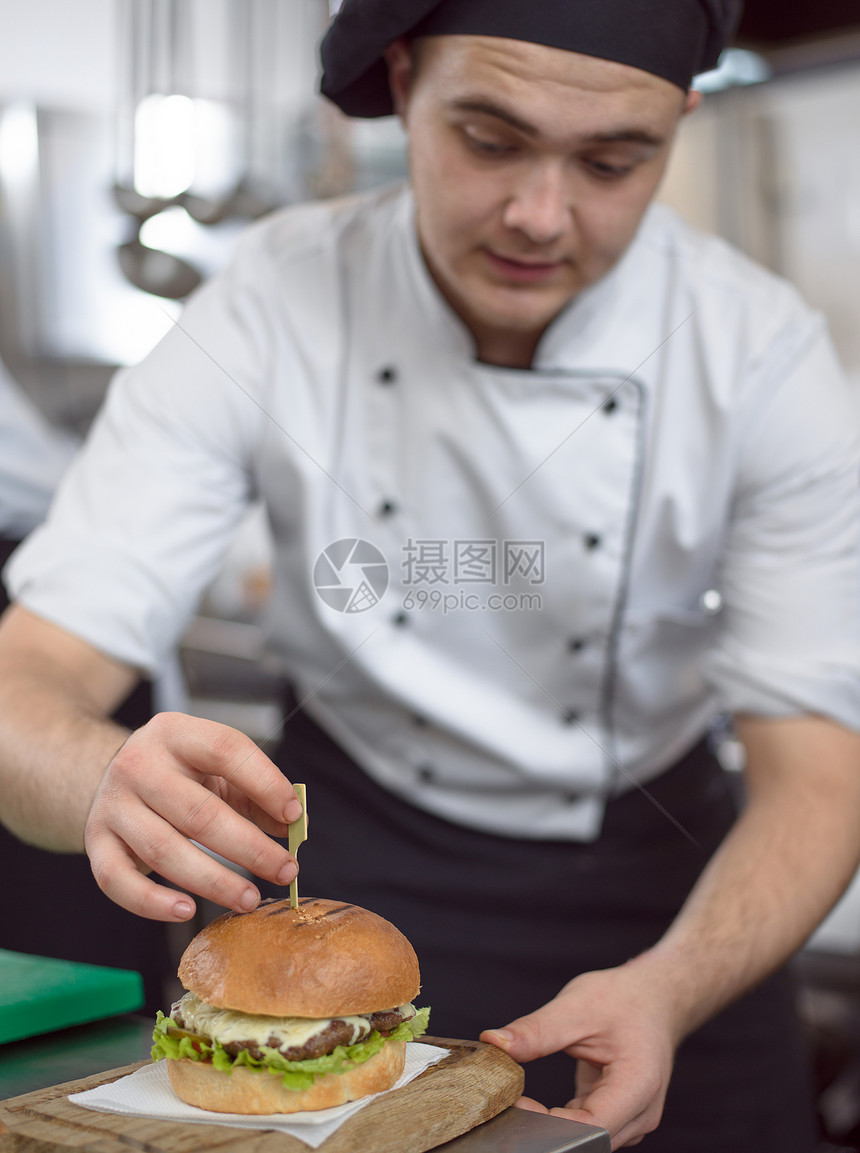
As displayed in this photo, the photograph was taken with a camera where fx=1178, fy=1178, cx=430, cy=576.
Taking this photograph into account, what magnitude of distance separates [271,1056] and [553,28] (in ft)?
2.45

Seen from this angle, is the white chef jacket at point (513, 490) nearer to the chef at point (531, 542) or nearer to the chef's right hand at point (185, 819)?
the chef at point (531, 542)

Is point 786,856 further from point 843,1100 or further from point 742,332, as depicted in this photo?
point 843,1100

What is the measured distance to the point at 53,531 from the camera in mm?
1089

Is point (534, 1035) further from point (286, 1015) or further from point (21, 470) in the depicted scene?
point (21, 470)

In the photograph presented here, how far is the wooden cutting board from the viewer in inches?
24.8

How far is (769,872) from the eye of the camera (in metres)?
1.01

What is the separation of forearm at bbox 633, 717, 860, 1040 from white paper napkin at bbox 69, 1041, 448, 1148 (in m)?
0.27

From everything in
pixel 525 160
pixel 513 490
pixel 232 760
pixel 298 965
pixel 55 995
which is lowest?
pixel 55 995

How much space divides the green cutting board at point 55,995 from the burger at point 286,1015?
15 cm

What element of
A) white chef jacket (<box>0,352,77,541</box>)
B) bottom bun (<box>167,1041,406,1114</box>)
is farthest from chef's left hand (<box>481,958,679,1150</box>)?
white chef jacket (<box>0,352,77,541</box>)

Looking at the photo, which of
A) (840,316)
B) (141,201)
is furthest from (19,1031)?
(840,316)

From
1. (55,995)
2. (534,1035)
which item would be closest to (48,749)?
(55,995)

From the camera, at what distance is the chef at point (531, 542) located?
93 cm

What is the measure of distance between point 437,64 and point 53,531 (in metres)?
0.53
